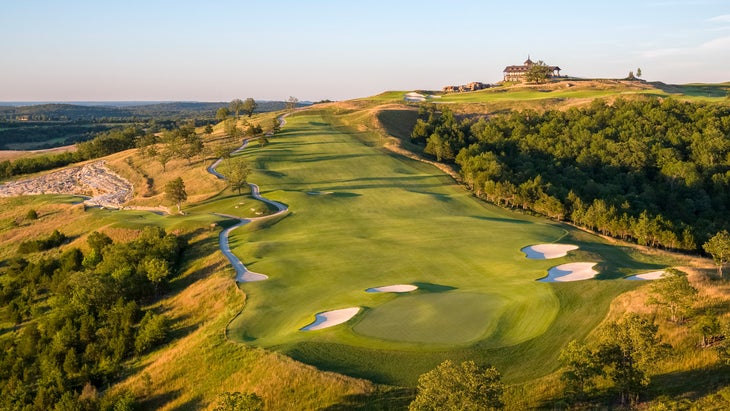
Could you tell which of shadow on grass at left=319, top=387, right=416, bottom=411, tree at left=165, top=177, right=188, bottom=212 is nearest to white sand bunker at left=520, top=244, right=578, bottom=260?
shadow on grass at left=319, top=387, right=416, bottom=411

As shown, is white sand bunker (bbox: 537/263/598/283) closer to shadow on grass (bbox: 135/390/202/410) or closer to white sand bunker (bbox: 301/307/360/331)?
white sand bunker (bbox: 301/307/360/331)

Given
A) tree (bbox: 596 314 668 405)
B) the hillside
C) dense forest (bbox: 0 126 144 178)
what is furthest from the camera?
dense forest (bbox: 0 126 144 178)

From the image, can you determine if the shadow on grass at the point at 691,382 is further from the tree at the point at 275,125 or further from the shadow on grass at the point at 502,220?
the tree at the point at 275,125

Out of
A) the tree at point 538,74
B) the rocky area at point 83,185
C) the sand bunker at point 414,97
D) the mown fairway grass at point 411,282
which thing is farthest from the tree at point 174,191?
the tree at point 538,74

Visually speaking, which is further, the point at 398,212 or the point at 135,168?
the point at 135,168

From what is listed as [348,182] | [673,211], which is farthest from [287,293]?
[673,211]

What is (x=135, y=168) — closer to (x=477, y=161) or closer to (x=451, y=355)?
(x=477, y=161)

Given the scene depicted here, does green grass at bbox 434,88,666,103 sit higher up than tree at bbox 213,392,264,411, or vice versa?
green grass at bbox 434,88,666,103
